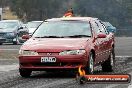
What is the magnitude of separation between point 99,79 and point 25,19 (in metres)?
68.2

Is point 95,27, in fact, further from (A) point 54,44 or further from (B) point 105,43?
(A) point 54,44

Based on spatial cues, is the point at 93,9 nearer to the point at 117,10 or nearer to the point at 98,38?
the point at 117,10

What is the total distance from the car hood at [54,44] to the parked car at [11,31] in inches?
784

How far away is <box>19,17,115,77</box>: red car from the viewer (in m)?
13.8

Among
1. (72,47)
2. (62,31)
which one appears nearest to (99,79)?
(72,47)

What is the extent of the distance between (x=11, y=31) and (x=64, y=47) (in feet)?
68.1

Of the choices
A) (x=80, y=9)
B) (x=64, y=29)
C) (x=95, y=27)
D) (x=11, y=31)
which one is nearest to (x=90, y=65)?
(x=64, y=29)

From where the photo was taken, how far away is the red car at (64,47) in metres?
13.8

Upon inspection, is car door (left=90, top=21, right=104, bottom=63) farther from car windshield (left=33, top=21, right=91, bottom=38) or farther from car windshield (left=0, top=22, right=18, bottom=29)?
A: car windshield (left=0, top=22, right=18, bottom=29)

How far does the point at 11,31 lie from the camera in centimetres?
3441

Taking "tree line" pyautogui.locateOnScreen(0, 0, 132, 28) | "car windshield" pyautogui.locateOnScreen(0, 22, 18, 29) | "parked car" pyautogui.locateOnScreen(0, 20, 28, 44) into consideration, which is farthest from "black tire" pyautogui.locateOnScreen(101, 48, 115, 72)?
"tree line" pyautogui.locateOnScreen(0, 0, 132, 28)

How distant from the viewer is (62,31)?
15.1 metres

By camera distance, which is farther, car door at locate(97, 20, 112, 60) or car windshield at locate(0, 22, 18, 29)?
car windshield at locate(0, 22, 18, 29)

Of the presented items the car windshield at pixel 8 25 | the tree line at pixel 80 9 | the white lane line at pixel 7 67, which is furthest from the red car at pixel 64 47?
the tree line at pixel 80 9
